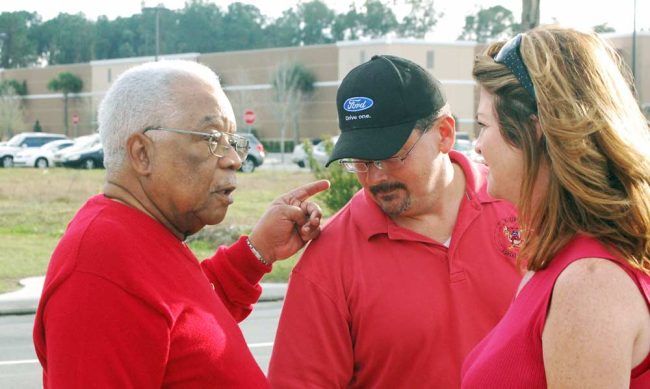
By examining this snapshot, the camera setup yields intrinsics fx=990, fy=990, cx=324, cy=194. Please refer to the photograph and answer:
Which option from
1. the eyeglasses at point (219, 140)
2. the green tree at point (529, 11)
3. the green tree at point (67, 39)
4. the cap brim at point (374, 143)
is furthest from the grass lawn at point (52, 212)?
the green tree at point (67, 39)

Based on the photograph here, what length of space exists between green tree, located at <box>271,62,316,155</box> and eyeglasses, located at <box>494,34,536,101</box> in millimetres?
71413

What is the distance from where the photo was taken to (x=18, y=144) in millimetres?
48438

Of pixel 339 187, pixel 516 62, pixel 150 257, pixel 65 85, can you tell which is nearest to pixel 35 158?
pixel 339 187

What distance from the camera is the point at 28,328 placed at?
11.4 m

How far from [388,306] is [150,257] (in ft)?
3.17

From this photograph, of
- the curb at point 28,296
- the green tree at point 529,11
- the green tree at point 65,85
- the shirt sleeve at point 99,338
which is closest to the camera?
the shirt sleeve at point 99,338

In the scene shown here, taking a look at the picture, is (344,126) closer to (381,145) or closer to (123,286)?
(381,145)

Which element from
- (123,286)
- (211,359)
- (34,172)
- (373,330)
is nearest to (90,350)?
(123,286)

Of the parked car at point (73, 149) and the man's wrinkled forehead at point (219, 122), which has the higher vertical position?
the man's wrinkled forehead at point (219, 122)

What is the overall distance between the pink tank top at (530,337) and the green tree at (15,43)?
403ft

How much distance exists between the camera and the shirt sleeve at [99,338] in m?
2.43

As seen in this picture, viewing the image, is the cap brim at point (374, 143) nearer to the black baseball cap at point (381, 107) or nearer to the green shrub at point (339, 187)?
the black baseball cap at point (381, 107)

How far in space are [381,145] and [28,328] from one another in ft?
29.3

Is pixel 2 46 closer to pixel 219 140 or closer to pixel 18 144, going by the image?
pixel 18 144
